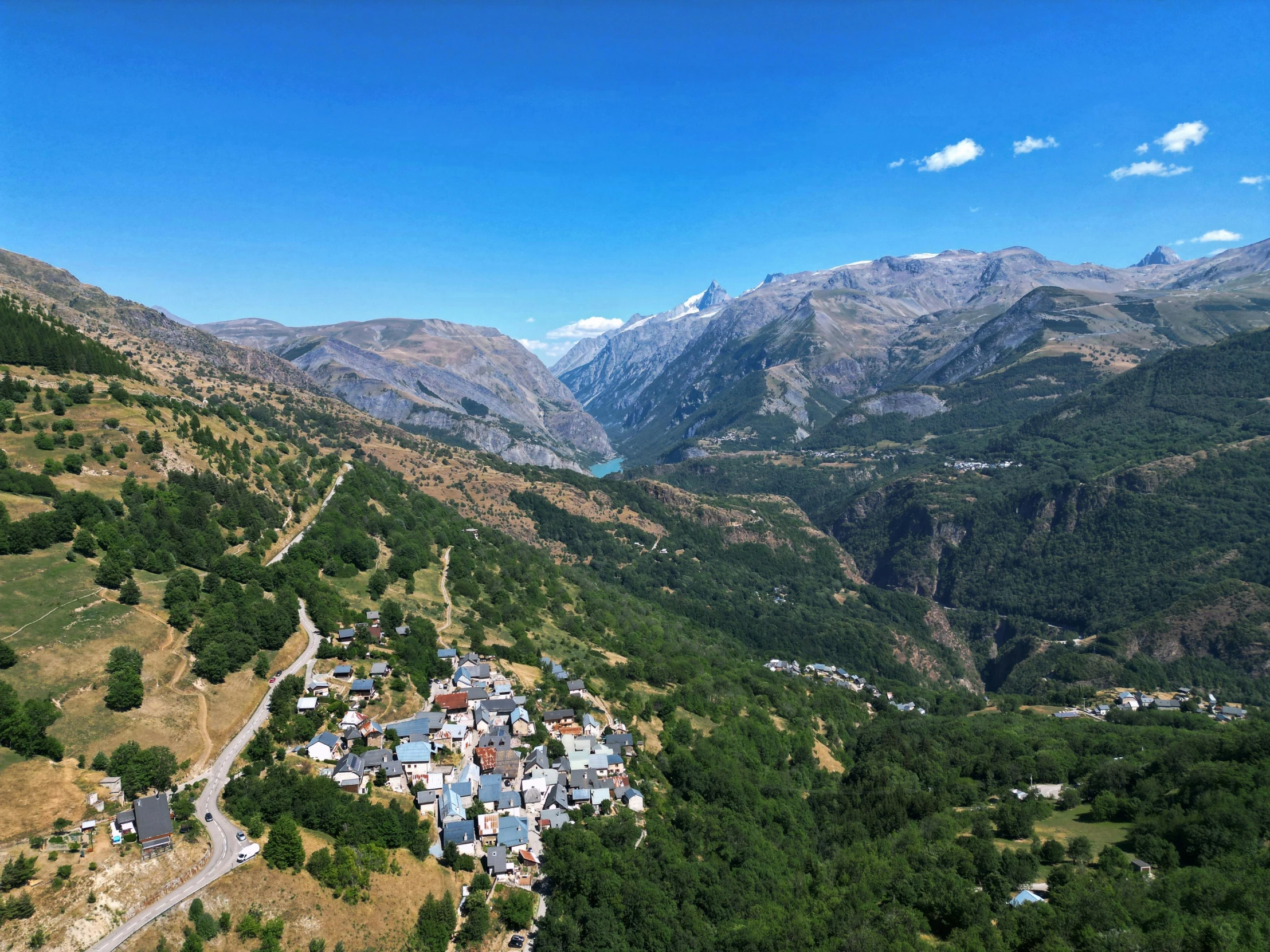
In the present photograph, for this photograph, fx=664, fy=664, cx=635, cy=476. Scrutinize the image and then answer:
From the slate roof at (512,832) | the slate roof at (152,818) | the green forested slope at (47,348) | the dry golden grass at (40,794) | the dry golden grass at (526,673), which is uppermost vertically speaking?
the green forested slope at (47,348)

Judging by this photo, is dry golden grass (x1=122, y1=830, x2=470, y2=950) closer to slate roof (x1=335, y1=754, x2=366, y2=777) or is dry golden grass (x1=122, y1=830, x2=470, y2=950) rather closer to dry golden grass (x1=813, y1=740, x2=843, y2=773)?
slate roof (x1=335, y1=754, x2=366, y2=777)

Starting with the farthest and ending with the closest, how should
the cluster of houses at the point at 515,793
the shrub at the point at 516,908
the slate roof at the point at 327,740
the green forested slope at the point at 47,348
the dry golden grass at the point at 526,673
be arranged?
the green forested slope at the point at 47,348
the dry golden grass at the point at 526,673
the slate roof at the point at 327,740
the cluster of houses at the point at 515,793
the shrub at the point at 516,908

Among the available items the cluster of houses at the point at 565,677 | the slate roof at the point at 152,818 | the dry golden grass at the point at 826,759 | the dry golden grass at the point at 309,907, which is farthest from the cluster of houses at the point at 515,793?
the dry golden grass at the point at 826,759

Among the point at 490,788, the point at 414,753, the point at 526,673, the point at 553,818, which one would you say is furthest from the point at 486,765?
the point at 526,673

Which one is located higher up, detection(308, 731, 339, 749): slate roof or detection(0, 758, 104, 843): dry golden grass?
detection(0, 758, 104, 843): dry golden grass

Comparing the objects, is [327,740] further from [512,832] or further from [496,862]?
[496,862]

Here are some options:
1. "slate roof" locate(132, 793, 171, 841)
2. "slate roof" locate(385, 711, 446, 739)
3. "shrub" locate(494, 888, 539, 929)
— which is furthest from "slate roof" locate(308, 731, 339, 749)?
"shrub" locate(494, 888, 539, 929)

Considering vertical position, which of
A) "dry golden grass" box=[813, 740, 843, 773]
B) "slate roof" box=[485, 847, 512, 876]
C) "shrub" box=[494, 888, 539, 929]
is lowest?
"dry golden grass" box=[813, 740, 843, 773]

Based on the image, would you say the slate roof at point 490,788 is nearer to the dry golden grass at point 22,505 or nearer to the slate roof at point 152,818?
the slate roof at point 152,818
